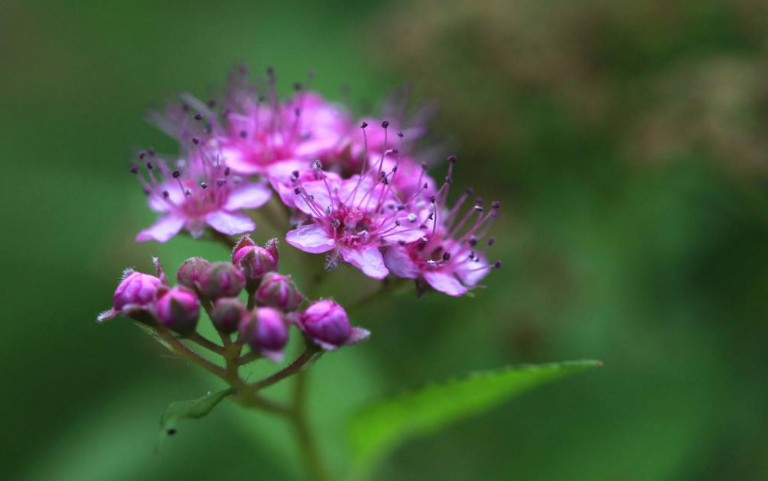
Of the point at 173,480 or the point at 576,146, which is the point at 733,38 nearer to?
the point at 576,146

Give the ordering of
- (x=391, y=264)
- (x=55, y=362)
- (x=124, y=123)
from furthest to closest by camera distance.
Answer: (x=124, y=123), (x=55, y=362), (x=391, y=264)

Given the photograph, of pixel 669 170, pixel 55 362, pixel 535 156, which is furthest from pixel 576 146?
pixel 55 362

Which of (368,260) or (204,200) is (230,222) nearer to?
(204,200)

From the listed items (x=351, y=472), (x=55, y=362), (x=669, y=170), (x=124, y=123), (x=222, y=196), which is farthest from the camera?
(x=124, y=123)

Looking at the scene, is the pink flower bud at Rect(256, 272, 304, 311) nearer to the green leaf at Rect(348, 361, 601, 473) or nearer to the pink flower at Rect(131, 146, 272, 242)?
the pink flower at Rect(131, 146, 272, 242)

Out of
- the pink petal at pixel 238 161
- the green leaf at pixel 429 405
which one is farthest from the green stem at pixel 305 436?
the pink petal at pixel 238 161

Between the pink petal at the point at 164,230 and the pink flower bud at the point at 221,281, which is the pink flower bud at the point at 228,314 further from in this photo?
the pink petal at the point at 164,230
